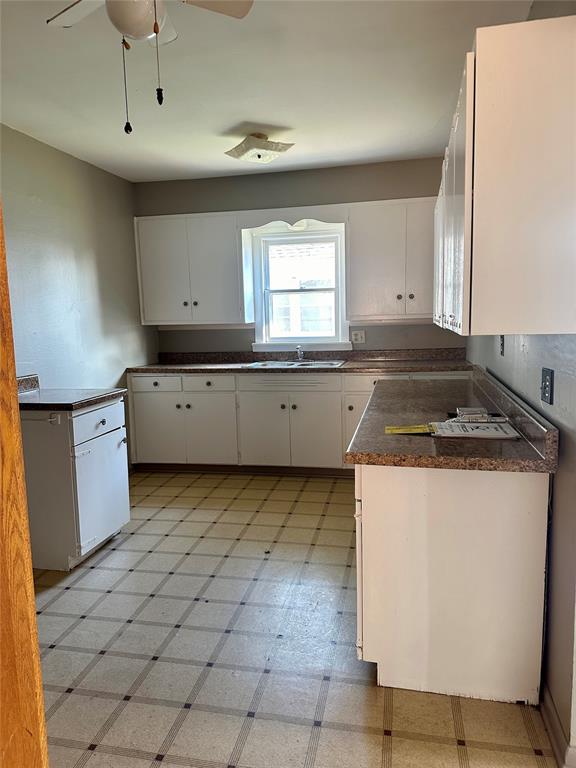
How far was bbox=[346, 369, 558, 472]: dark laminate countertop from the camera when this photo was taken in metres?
1.65

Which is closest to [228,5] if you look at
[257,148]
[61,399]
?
[257,148]

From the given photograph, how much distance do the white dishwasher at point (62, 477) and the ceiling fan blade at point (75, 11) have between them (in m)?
1.68

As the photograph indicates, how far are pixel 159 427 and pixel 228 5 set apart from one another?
10.9 ft

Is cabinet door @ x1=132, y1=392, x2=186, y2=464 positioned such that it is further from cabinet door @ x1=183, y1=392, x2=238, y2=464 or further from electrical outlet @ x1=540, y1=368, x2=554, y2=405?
electrical outlet @ x1=540, y1=368, x2=554, y2=405

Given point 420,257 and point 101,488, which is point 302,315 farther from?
point 101,488

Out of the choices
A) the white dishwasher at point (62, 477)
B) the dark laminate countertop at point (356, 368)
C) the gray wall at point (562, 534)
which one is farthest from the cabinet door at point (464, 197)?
the dark laminate countertop at point (356, 368)

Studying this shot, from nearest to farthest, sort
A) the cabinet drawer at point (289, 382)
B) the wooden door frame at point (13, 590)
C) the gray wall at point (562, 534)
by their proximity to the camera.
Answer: the wooden door frame at point (13, 590) → the gray wall at point (562, 534) → the cabinet drawer at point (289, 382)

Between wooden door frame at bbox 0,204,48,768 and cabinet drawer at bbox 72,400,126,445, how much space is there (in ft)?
7.22

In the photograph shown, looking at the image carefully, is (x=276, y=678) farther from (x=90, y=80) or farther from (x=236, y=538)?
(x=90, y=80)

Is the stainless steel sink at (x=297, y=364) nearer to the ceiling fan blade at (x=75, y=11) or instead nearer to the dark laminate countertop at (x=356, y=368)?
the dark laminate countertop at (x=356, y=368)

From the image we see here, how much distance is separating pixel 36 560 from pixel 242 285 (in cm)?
260

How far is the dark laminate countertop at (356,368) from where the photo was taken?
13.0 ft

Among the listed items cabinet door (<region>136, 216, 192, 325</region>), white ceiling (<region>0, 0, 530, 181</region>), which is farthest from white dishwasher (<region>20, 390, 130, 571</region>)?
cabinet door (<region>136, 216, 192, 325</region>)

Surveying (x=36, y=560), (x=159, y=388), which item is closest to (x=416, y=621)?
(x=36, y=560)
